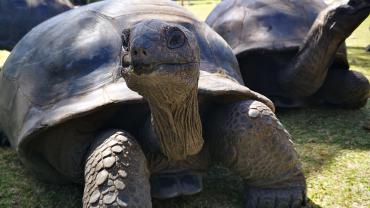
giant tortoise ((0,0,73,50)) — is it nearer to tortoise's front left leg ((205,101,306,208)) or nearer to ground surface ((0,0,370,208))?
ground surface ((0,0,370,208))

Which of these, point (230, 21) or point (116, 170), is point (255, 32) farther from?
point (116, 170)

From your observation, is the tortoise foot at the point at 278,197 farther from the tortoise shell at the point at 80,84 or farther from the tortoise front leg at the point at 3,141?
the tortoise front leg at the point at 3,141

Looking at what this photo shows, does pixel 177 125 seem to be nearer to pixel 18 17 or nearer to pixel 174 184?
pixel 174 184

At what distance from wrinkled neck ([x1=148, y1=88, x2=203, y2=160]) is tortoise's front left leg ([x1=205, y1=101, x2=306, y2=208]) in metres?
0.22

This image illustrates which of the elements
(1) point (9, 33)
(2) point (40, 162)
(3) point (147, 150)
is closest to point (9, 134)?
(2) point (40, 162)

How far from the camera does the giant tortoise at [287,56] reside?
350 centimetres

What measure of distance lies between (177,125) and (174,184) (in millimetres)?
452

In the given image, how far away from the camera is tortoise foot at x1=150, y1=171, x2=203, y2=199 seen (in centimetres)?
209

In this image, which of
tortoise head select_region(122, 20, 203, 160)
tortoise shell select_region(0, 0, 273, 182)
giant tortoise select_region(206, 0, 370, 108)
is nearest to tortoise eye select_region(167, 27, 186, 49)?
tortoise head select_region(122, 20, 203, 160)

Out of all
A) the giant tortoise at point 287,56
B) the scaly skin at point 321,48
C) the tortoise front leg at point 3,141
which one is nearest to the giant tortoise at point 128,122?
the tortoise front leg at point 3,141

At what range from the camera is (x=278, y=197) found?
2.13 metres

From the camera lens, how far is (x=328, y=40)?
3.22 meters

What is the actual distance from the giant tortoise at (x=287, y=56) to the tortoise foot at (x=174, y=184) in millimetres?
1629

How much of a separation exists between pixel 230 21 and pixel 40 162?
2214 mm
